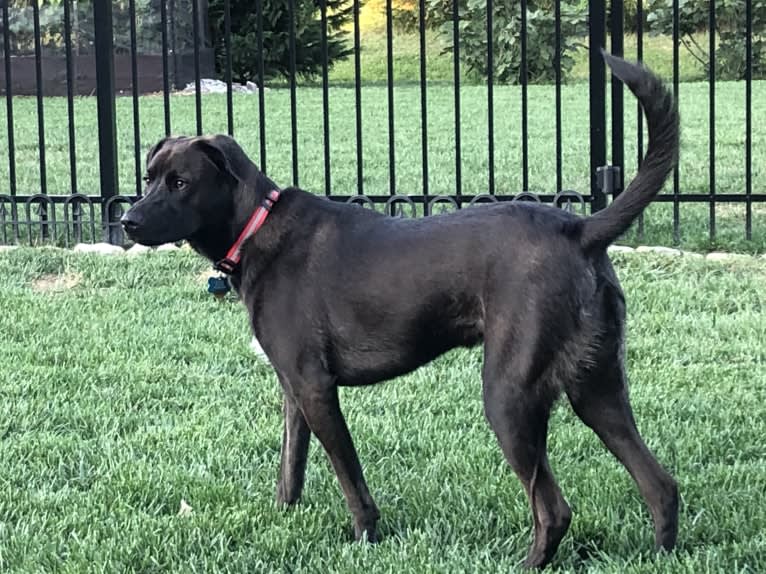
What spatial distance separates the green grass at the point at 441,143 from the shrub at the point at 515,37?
1.33 ft

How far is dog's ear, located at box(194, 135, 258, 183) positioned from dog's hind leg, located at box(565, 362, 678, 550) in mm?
1060

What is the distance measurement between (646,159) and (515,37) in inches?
561

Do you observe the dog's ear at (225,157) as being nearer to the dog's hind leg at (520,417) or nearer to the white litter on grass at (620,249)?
the dog's hind leg at (520,417)

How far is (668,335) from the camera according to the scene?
5.15m

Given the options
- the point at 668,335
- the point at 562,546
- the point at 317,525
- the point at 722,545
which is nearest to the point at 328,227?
the point at 317,525

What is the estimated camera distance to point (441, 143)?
12.0 m

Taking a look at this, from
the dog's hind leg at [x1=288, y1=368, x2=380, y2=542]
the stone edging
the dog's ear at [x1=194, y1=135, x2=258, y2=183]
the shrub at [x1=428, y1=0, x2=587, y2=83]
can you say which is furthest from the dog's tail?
the shrub at [x1=428, y1=0, x2=587, y2=83]

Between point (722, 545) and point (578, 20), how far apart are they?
1479 cm

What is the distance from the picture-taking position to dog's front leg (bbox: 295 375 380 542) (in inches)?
117

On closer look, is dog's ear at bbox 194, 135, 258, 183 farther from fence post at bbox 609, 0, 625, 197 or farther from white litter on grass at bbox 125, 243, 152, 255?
fence post at bbox 609, 0, 625, 197

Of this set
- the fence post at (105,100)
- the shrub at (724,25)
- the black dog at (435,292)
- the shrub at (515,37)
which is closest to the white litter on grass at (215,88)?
the shrub at (515,37)

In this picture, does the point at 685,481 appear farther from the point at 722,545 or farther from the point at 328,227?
the point at 328,227

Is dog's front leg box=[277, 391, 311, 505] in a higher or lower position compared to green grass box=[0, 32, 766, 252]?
lower

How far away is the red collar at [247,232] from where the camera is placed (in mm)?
3084
